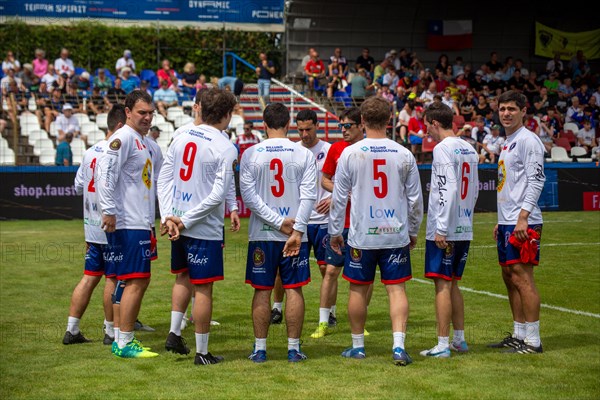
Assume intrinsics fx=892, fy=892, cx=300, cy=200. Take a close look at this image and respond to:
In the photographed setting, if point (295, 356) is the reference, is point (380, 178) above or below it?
above

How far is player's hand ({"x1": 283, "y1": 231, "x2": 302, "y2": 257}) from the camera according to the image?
770cm

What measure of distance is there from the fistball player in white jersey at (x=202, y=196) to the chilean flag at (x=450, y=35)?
2741cm

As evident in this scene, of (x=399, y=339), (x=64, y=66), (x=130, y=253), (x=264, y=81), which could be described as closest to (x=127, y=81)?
(x=64, y=66)

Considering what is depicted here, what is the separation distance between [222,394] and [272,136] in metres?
2.40

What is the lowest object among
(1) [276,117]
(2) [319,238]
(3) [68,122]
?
(2) [319,238]

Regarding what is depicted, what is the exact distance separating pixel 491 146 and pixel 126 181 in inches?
702

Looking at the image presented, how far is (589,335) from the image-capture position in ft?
29.6

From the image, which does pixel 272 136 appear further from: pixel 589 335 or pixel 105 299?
pixel 589 335

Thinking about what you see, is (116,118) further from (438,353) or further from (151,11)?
(151,11)

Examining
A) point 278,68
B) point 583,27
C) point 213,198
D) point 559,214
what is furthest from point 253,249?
point 583,27

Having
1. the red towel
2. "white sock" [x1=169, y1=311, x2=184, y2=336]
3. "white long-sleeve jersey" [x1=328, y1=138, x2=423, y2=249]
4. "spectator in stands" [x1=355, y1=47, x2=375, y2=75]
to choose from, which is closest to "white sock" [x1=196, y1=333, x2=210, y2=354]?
"white sock" [x1=169, y1=311, x2=184, y2=336]

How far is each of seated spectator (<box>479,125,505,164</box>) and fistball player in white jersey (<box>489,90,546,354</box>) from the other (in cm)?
1583

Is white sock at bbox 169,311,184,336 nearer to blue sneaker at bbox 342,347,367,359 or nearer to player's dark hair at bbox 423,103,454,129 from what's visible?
blue sneaker at bbox 342,347,367,359

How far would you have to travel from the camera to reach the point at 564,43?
35031mm
